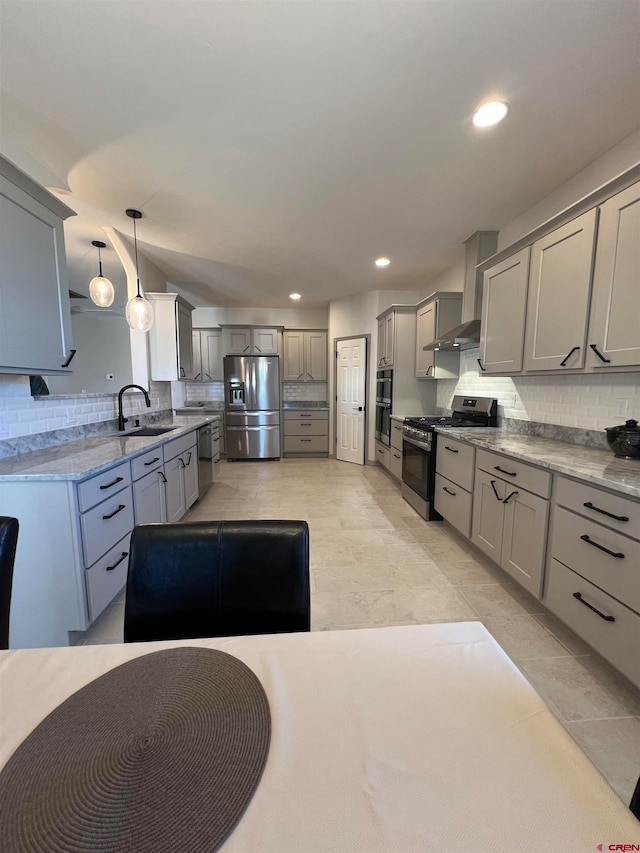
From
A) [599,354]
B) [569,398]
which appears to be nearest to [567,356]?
[599,354]

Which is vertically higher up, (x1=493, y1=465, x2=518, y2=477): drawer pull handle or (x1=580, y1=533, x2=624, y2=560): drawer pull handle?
(x1=493, y1=465, x2=518, y2=477): drawer pull handle

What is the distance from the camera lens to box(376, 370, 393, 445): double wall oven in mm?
4703

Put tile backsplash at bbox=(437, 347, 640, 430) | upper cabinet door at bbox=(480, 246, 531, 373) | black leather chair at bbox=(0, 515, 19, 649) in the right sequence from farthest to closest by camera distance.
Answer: upper cabinet door at bbox=(480, 246, 531, 373) → tile backsplash at bbox=(437, 347, 640, 430) → black leather chair at bbox=(0, 515, 19, 649)

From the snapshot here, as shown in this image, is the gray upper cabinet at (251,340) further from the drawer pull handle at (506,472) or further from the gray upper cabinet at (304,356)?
the drawer pull handle at (506,472)

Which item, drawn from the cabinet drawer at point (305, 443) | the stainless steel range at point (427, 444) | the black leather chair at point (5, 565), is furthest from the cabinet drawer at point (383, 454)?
the black leather chair at point (5, 565)

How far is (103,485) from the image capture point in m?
1.80

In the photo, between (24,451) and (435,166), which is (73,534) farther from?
(435,166)

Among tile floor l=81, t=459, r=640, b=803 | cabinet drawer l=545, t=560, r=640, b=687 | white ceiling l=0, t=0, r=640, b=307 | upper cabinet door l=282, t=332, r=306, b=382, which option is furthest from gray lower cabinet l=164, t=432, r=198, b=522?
upper cabinet door l=282, t=332, r=306, b=382

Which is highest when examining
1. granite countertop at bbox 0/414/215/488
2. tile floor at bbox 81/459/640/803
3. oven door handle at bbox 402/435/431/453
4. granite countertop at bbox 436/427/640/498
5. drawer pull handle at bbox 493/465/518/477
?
granite countertop at bbox 436/427/640/498

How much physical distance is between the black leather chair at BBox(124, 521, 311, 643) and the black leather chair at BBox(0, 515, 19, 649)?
0.29m

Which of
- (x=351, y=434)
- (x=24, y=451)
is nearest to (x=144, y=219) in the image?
(x=24, y=451)

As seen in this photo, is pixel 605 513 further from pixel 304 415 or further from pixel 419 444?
pixel 304 415

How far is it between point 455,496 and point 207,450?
274cm

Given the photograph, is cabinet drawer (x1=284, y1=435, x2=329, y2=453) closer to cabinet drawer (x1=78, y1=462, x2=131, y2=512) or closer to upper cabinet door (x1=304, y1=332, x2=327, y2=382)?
upper cabinet door (x1=304, y1=332, x2=327, y2=382)
